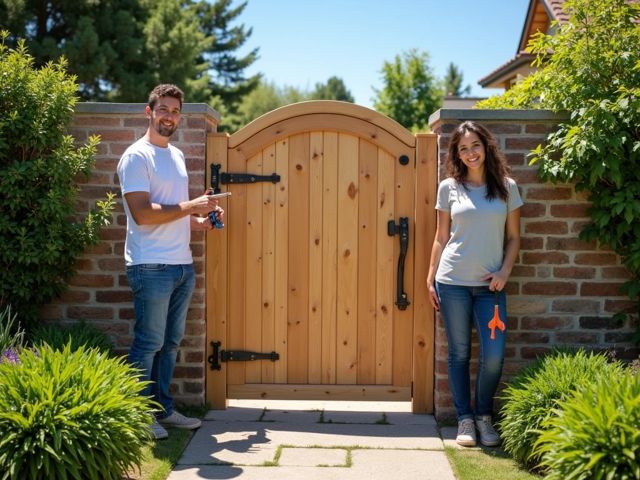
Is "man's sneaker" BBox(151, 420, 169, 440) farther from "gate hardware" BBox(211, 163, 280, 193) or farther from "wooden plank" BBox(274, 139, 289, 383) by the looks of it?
"gate hardware" BBox(211, 163, 280, 193)

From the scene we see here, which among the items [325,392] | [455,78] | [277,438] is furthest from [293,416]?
[455,78]

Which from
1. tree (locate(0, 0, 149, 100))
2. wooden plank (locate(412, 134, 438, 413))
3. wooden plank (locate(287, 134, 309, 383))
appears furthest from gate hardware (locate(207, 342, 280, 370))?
tree (locate(0, 0, 149, 100))

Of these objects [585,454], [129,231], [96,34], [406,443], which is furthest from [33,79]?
[96,34]

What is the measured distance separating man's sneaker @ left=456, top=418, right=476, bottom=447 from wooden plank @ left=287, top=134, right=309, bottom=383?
1090mm

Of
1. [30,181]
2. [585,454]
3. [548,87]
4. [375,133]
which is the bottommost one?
[585,454]

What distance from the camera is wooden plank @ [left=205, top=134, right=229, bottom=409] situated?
481cm

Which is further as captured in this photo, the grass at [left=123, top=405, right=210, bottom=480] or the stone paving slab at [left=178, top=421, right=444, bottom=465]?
the stone paving slab at [left=178, top=421, right=444, bottom=465]

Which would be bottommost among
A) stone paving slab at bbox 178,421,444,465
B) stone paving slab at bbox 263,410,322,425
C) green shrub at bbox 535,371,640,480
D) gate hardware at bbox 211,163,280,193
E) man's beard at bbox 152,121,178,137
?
stone paving slab at bbox 178,421,444,465

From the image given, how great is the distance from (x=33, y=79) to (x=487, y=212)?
281cm

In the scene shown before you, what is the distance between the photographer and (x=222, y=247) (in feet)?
15.9

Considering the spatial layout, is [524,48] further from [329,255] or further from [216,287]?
[216,287]

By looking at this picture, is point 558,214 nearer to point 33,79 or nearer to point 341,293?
point 341,293

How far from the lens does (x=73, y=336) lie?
4.45 m

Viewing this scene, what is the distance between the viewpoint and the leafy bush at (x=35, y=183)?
14.6 ft
